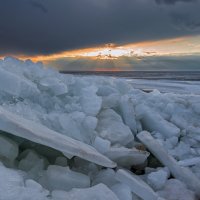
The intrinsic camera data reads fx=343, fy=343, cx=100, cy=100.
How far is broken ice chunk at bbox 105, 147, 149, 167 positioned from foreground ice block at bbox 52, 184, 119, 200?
0.96 metres

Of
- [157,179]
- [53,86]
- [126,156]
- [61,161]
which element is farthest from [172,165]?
[53,86]

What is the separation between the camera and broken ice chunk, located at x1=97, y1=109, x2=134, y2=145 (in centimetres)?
425

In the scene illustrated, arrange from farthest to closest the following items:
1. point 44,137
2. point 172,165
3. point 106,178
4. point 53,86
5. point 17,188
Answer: point 53,86, point 172,165, point 106,178, point 44,137, point 17,188

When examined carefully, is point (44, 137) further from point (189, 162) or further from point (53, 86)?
point (189, 162)

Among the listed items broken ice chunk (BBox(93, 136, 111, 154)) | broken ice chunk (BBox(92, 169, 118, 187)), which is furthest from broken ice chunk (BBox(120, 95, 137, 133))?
broken ice chunk (BBox(92, 169, 118, 187))

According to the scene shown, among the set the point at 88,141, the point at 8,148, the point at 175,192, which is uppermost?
the point at 88,141

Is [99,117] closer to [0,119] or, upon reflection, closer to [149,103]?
[149,103]

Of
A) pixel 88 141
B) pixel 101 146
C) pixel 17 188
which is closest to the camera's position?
pixel 17 188

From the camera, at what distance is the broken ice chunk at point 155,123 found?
5062 millimetres

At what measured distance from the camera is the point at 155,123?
5.20 metres

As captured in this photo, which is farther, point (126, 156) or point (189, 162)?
point (189, 162)

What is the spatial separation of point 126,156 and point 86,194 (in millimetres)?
1202

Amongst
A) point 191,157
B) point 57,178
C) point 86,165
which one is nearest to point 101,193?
point 57,178

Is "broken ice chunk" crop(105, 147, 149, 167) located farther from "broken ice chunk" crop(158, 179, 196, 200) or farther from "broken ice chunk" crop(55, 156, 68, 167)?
"broken ice chunk" crop(55, 156, 68, 167)
